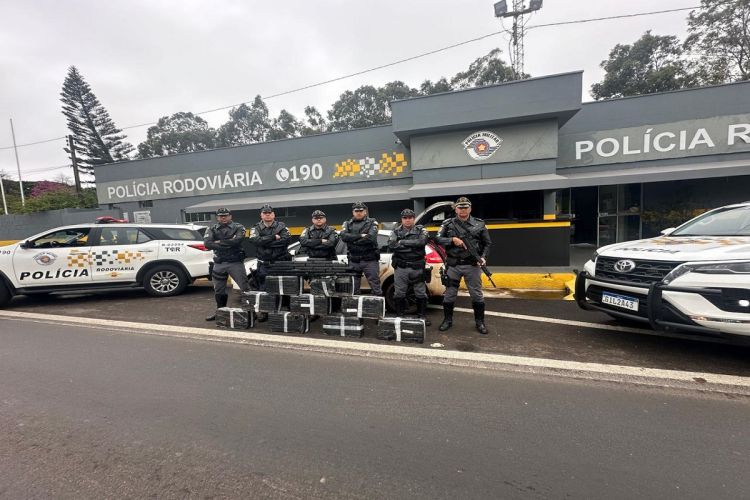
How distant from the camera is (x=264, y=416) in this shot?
2.72 metres

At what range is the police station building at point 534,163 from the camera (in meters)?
9.06

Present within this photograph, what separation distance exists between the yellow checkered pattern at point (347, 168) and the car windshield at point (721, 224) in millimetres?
9914

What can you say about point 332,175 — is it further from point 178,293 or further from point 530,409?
point 530,409

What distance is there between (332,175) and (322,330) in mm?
9298

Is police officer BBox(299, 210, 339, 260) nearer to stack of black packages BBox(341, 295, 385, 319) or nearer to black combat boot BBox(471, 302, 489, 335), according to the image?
stack of black packages BBox(341, 295, 385, 319)

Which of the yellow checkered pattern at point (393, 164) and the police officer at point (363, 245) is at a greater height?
the yellow checkered pattern at point (393, 164)

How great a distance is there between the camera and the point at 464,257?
4645 mm

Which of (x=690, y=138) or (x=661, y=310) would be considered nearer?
(x=661, y=310)

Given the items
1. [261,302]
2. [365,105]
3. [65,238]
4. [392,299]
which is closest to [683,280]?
[392,299]

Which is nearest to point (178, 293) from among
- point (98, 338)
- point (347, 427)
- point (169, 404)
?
point (98, 338)

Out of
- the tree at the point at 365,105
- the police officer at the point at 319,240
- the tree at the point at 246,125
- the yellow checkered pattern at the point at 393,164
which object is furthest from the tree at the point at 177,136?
the police officer at the point at 319,240

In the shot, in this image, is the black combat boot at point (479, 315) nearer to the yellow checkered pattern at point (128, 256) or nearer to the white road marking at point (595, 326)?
the white road marking at point (595, 326)

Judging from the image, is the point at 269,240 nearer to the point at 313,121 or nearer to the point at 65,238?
the point at 65,238

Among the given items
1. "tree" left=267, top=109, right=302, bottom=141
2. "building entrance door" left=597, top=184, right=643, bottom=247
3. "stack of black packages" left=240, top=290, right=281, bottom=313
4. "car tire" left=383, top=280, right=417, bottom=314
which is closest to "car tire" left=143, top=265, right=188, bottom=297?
"stack of black packages" left=240, top=290, right=281, bottom=313
